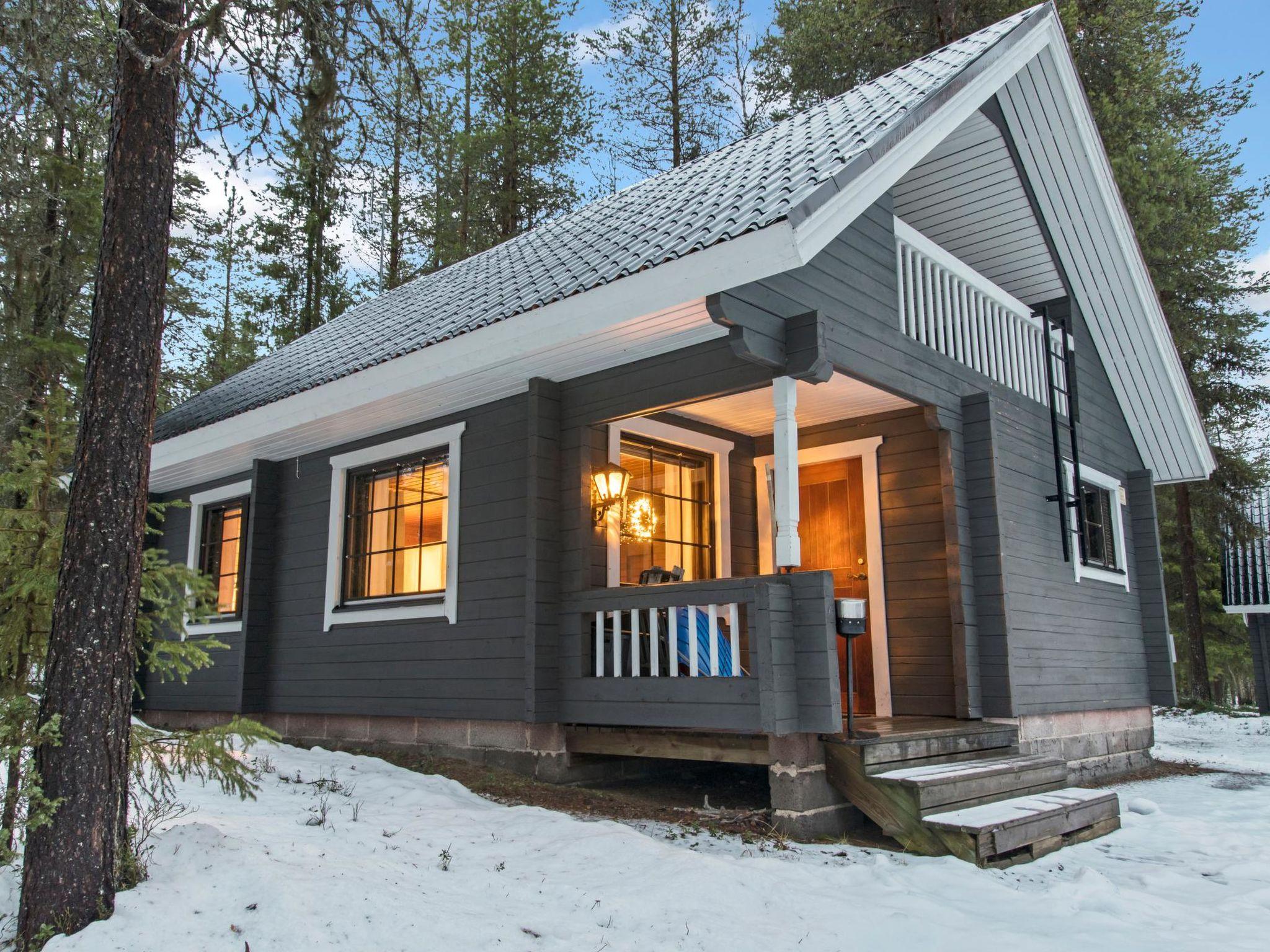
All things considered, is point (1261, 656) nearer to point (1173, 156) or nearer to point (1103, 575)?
point (1173, 156)

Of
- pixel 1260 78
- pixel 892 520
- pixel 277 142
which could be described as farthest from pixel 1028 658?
pixel 1260 78

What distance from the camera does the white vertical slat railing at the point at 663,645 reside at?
17.4ft

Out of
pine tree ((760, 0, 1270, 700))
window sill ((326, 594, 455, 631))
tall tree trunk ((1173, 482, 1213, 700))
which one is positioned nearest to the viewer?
window sill ((326, 594, 455, 631))

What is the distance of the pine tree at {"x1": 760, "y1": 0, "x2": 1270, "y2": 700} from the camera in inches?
531

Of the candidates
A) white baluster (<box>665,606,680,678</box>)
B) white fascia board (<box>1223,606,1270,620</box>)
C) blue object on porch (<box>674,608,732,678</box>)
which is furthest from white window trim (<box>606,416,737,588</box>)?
white fascia board (<box>1223,606,1270,620</box>)

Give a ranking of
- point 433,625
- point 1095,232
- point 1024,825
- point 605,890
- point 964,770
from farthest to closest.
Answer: point 1095,232 < point 433,625 < point 964,770 < point 1024,825 < point 605,890

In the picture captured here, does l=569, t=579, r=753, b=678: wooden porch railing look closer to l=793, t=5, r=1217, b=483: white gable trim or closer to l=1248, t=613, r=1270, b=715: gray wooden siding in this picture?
l=793, t=5, r=1217, b=483: white gable trim

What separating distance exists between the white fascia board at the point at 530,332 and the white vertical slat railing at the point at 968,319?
6.90ft

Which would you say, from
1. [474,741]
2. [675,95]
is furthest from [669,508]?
[675,95]

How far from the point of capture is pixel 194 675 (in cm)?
888

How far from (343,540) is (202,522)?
2289mm

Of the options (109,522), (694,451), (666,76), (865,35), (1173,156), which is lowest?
(109,522)

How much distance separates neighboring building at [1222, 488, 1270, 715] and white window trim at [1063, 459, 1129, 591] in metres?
7.16

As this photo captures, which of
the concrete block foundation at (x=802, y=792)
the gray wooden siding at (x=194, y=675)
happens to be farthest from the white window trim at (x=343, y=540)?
the concrete block foundation at (x=802, y=792)
